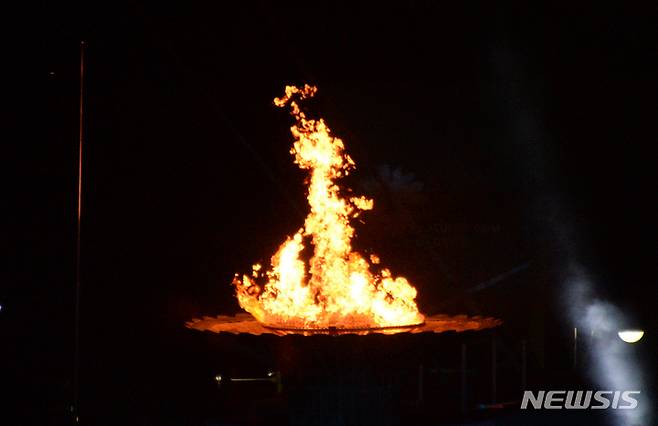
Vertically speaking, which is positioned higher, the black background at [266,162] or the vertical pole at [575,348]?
the black background at [266,162]

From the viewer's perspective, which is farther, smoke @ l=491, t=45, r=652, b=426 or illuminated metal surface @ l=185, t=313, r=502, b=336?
smoke @ l=491, t=45, r=652, b=426

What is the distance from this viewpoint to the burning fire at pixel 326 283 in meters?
6.78

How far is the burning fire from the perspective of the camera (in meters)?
6.78

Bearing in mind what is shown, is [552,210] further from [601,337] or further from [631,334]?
[631,334]

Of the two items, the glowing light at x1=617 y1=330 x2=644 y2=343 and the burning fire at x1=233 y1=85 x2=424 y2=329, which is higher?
the burning fire at x1=233 y1=85 x2=424 y2=329

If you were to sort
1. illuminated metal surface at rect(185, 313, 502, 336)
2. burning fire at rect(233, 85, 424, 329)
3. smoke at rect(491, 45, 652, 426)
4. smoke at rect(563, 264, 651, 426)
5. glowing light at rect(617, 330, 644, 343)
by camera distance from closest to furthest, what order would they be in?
1. illuminated metal surface at rect(185, 313, 502, 336)
2. burning fire at rect(233, 85, 424, 329)
3. glowing light at rect(617, 330, 644, 343)
4. smoke at rect(563, 264, 651, 426)
5. smoke at rect(491, 45, 652, 426)

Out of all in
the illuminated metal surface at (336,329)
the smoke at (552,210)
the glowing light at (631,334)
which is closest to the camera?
the illuminated metal surface at (336,329)

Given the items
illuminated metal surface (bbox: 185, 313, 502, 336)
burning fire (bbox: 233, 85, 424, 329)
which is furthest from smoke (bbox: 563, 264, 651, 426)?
burning fire (bbox: 233, 85, 424, 329)

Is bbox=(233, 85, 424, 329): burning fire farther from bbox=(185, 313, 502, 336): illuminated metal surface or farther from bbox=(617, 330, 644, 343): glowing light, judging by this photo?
bbox=(617, 330, 644, 343): glowing light

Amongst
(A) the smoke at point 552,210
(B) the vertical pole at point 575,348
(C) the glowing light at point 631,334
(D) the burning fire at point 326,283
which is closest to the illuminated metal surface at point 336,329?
(D) the burning fire at point 326,283

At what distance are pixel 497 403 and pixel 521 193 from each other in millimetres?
3323

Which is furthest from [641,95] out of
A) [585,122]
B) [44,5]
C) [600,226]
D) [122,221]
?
[44,5]

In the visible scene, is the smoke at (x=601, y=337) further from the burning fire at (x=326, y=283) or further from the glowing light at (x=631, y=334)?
the burning fire at (x=326, y=283)

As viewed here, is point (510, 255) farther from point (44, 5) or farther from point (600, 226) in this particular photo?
point (44, 5)
